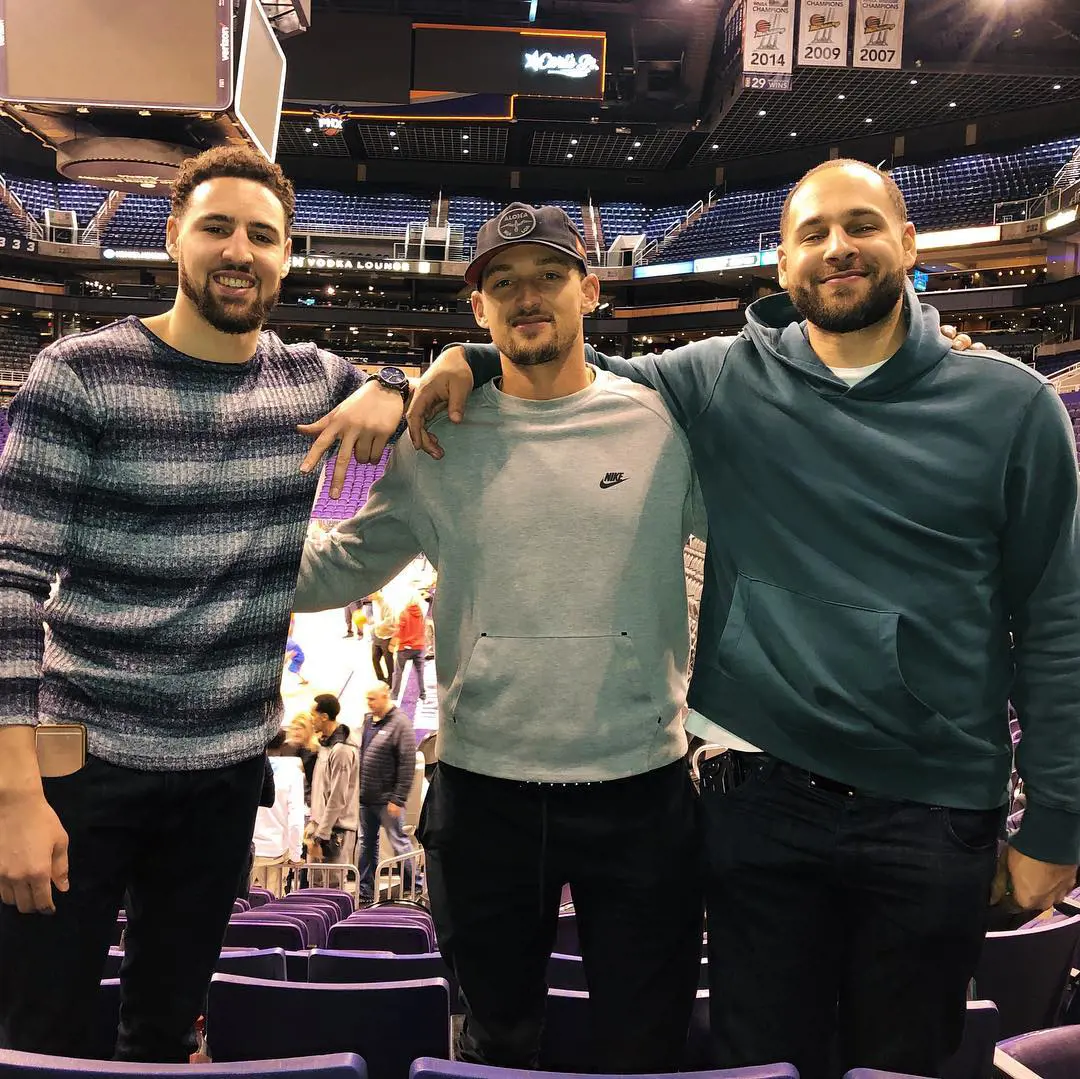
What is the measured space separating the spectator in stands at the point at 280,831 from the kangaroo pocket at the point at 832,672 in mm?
4637

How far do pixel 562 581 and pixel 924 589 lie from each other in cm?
71

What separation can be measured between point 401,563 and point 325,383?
0.47 meters

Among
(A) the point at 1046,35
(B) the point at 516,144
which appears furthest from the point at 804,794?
(B) the point at 516,144

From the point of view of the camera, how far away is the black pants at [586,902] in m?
1.78

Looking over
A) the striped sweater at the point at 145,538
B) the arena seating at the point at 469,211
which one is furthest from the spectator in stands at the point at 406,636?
the arena seating at the point at 469,211

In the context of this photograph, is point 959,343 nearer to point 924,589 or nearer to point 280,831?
point 924,589

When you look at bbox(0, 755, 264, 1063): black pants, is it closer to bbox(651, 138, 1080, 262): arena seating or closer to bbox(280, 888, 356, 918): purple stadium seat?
bbox(280, 888, 356, 918): purple stadium seat

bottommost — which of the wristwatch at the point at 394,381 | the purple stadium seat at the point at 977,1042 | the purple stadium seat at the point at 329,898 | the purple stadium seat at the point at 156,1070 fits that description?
the purple stadium seat at the point at 329,898

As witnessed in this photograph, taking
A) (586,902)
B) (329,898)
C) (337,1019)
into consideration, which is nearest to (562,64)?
(329,898)

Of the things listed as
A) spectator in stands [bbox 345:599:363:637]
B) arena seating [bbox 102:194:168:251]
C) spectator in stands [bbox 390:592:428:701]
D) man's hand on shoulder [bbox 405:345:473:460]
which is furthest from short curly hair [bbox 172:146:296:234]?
arena seating [bbox 102:194:168:251]

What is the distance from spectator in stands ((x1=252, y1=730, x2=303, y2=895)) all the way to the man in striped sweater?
13.3 ft

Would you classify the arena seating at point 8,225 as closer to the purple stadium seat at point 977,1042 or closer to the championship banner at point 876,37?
the championship banner at point 876,37

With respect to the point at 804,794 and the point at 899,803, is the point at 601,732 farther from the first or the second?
the point at 899,803

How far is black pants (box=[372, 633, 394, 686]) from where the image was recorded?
10.6 metres
